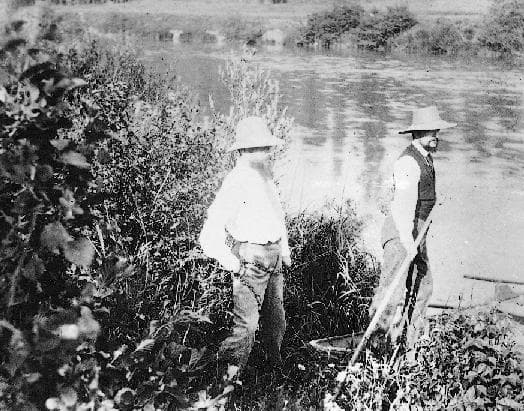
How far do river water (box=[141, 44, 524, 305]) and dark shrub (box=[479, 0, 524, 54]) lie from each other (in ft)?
2.79

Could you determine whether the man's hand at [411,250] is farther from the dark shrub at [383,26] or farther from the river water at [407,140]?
the dark shrub at [383,26]

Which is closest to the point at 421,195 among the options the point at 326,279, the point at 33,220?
the point at 326,279

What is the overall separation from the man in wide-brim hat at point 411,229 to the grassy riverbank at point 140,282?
53 centimetres

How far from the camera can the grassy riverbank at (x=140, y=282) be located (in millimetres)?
1697

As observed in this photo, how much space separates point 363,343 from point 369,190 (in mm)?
4948

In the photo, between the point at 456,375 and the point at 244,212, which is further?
the point at 244,212

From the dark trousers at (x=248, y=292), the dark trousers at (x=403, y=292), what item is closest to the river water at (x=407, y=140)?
→ the dark trousers at (x=403, y=292)

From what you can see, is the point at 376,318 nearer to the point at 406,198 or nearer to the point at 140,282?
the point at 406,198

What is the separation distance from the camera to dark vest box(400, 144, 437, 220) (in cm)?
412

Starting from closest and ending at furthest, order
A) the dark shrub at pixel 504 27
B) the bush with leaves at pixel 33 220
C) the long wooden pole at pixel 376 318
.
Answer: the bush with leaves at pixel 33 220
the long wooden pole at pixel 376 318
the dark shrub at pixel 504 27

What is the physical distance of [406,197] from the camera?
398 cm

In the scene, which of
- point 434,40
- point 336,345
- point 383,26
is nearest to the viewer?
point 336,345

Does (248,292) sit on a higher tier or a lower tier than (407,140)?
higher

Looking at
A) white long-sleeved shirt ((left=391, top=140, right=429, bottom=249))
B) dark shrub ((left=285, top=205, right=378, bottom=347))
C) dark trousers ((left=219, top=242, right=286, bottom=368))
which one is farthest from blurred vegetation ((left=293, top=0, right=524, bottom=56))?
dark trousers ((left=219, top=242, right=286, bottom=368))
